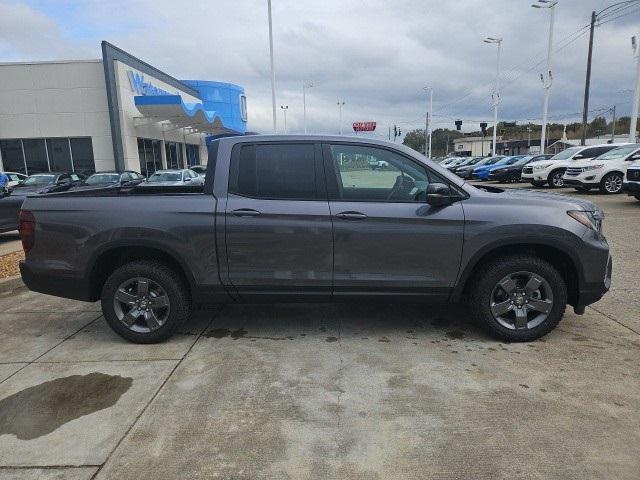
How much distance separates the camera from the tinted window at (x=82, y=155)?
24.7 metres

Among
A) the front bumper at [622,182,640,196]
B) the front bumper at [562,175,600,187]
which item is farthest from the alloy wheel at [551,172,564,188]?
the front bumper at [622,182,640,196]

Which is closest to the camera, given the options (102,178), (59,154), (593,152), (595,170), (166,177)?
(595,170)

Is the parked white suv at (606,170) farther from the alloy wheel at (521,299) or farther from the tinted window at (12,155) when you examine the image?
the tinted window at (12,155)

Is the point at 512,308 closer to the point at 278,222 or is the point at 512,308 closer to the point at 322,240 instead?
the point at 322,240

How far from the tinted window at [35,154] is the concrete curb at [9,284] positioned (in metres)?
21.8

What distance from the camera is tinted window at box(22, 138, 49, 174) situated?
80.0 feet

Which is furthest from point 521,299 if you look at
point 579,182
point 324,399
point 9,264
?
point 579,182

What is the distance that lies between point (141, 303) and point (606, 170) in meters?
15.9

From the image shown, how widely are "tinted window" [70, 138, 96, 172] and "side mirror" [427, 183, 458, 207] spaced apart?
82.0 ft

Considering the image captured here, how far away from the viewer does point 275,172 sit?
3984 mm

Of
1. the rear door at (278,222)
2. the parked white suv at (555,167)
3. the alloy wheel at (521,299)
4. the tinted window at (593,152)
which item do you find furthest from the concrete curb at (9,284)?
the tinted window at (593,152)

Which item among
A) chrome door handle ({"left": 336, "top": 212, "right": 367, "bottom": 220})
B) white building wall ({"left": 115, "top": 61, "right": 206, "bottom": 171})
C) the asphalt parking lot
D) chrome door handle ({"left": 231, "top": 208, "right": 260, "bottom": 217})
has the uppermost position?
white building wall ({"left": 115, "top": 61, "right": 206, "bottom": 171})

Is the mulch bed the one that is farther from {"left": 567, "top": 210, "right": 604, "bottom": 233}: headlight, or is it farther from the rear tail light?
{"left": 567, "top": 210, "right": 604, "bottom": 233}: headlight

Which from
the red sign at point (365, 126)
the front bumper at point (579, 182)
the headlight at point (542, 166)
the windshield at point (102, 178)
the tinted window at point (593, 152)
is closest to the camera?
the front bumper at point (579, 182)
